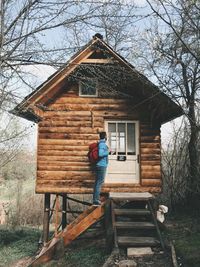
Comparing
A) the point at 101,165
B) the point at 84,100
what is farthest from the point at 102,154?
the point at 84,100

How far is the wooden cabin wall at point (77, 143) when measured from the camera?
13.0 meters

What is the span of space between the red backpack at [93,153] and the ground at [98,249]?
266cm

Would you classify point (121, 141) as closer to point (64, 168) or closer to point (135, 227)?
point (64, 168)

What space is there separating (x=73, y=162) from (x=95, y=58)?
371 centimetres

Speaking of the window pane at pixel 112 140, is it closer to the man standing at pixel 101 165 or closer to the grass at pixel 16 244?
the man standing at pixel 101 165

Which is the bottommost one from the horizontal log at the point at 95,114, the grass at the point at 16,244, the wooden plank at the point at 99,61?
the grass at the point at 16,244

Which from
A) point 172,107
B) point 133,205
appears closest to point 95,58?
point 172,107

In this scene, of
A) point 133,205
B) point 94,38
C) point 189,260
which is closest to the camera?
point 189,260

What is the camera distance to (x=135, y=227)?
1093cm

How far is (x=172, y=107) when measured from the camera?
12695 mm

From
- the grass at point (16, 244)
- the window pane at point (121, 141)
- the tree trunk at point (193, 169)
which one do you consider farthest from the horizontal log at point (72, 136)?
the tree trunk at point (193, 169)

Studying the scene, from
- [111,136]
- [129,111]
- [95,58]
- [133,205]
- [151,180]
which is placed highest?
[95,58]

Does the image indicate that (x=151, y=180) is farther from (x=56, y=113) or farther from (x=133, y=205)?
(x=56, y=113)

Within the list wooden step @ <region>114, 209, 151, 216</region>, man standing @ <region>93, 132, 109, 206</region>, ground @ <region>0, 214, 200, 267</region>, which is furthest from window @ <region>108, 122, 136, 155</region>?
ground @ <region>0, 214, 200, 267</region>
